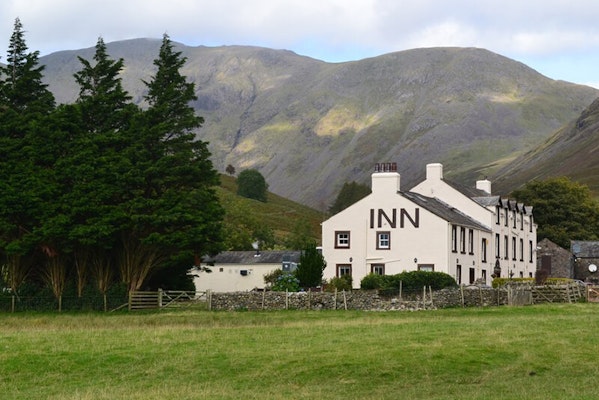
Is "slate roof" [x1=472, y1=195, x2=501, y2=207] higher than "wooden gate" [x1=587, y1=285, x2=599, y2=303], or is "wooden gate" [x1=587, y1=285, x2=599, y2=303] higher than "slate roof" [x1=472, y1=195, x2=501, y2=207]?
"slate roof" [x1=472, y1=195, x2=501, y2=207]

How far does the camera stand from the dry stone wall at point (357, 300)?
59.1m

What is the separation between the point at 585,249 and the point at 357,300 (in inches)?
2308

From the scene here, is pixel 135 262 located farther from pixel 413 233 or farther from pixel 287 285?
pixel 413 233

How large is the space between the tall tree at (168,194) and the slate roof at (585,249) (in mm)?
56628

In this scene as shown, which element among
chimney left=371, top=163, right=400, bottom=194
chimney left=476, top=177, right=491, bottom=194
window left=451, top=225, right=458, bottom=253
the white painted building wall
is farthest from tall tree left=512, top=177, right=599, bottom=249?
chimney left=371, top=163, right=400, bottom=194

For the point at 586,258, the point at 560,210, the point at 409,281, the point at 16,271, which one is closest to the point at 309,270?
the point at 409,281

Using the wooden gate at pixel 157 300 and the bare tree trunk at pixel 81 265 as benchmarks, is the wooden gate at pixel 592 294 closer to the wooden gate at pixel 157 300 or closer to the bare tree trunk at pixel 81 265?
the wooden gate at pixel 157 300

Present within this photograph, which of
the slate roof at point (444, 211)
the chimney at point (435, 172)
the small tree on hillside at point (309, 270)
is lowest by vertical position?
the small tree on hillside at point (309, 270)

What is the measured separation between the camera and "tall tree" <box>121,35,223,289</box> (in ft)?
210

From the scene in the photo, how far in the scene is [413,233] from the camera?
75.9m

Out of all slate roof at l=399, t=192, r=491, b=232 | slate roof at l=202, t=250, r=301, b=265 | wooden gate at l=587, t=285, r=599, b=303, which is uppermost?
slate roof at l=399, t=192, r=491, b=232

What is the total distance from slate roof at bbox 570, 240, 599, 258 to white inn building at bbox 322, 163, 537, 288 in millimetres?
28194

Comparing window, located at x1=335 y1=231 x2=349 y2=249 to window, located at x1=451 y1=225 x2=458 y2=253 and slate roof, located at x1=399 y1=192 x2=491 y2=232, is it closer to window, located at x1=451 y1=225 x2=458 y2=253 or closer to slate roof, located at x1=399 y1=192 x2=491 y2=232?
slate roof, located at x1=399 y1=192 x2=491 y2=232

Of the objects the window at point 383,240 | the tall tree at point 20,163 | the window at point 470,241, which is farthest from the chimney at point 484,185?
the tall tree at point 20,163
